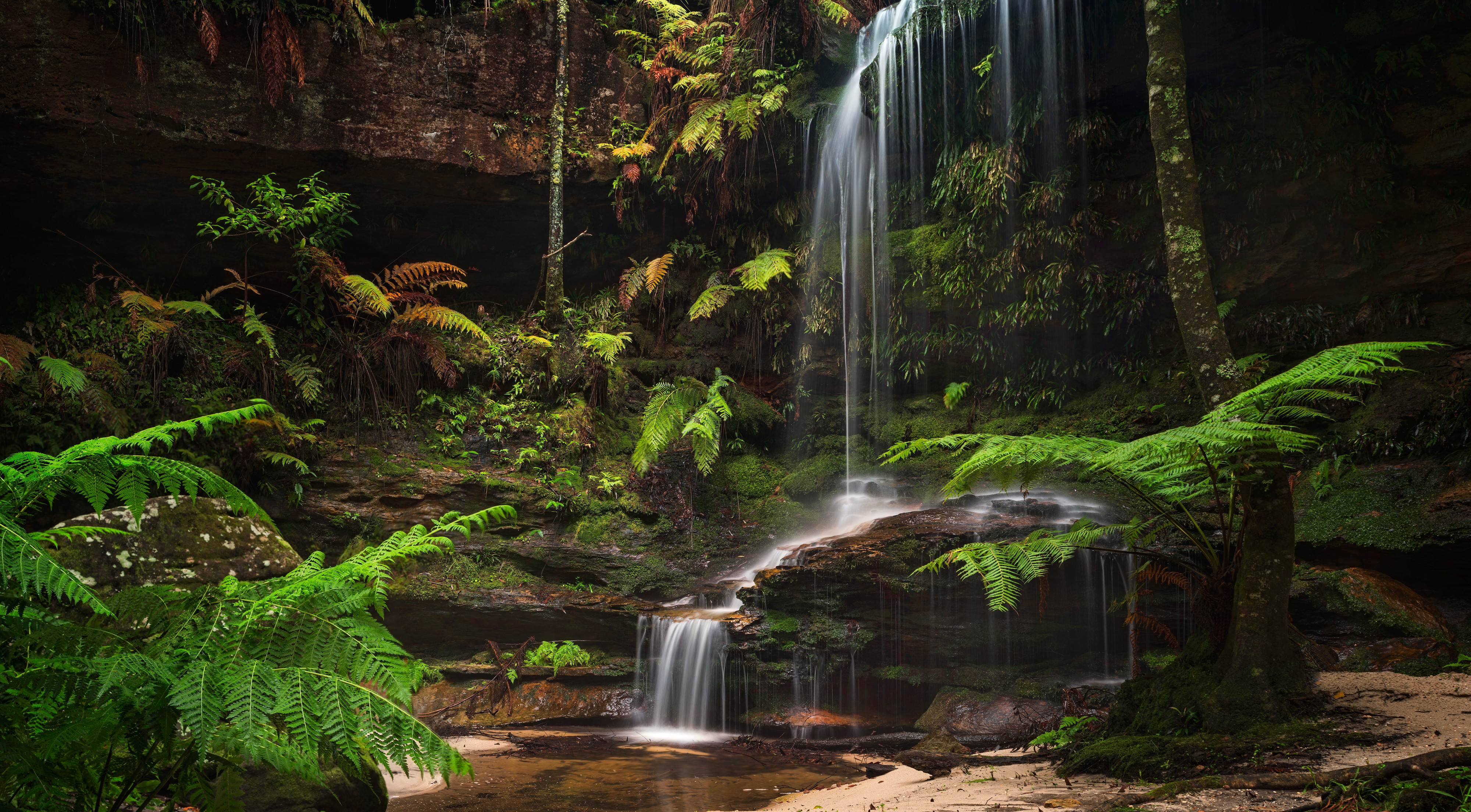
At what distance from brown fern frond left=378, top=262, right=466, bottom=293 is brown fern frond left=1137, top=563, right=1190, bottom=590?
809 centimetres

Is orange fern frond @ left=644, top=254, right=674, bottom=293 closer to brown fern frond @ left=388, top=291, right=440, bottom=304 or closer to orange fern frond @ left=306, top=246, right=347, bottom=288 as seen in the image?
→ brown fern frond @ left=388, top=291, right=440, bottom=304

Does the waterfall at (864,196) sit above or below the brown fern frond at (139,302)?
above

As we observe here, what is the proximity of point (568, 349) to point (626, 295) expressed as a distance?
1147 mm

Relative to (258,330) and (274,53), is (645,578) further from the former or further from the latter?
(274,53)

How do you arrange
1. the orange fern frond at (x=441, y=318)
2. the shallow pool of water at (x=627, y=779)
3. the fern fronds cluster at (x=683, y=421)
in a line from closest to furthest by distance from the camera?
1. the shallow pool of water at (x=627, y=779)
2. the fern fronds cluster at (x=683, y=421)
3. the orange fern frond at (x=441, y=318)

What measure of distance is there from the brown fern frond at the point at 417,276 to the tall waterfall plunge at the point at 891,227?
4970 millimetres

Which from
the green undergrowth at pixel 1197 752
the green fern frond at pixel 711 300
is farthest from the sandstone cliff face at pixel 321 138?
the green undergrowth at pixel 1197 752

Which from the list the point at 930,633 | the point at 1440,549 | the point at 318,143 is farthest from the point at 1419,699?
the point at 318,143

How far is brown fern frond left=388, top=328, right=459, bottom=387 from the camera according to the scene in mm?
9461

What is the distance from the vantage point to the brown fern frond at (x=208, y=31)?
8680 millimetres

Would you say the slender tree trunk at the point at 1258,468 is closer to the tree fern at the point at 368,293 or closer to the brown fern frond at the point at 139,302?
the tree fern at the point at 368,293

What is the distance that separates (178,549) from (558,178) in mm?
6537

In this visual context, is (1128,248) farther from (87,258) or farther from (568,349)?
(87,258)

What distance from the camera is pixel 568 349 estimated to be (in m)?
10.4
